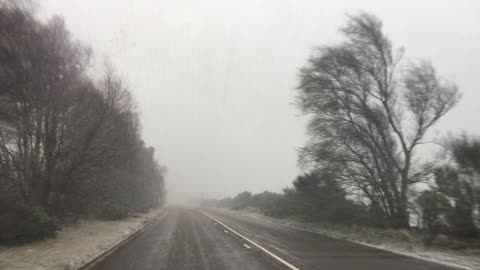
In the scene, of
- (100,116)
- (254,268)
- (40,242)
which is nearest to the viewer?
(254,268)

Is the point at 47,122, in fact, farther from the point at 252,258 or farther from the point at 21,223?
the point at 252,258

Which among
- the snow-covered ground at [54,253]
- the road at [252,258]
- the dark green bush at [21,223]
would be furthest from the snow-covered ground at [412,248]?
the dark green bush at [21,223]

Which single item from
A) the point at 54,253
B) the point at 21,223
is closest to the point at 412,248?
the point at 54,253

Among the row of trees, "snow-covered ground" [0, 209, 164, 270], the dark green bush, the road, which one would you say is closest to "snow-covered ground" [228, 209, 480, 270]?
the road

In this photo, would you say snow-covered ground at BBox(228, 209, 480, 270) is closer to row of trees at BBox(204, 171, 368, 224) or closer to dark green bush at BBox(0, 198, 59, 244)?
row of trees at BBox(204, 171, 368, 224)

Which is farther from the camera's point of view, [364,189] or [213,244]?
[364,189]

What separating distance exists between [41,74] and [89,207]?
12927 mm

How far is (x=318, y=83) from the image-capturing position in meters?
22.6

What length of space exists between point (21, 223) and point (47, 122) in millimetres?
5464

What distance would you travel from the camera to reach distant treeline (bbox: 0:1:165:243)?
12.8 m

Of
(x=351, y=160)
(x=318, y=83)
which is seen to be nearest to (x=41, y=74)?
(x=318, y=83)

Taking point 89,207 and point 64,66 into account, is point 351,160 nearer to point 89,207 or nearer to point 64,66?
point 64,66

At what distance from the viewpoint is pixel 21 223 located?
1316 cm

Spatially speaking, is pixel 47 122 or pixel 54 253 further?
pixel 47 122
